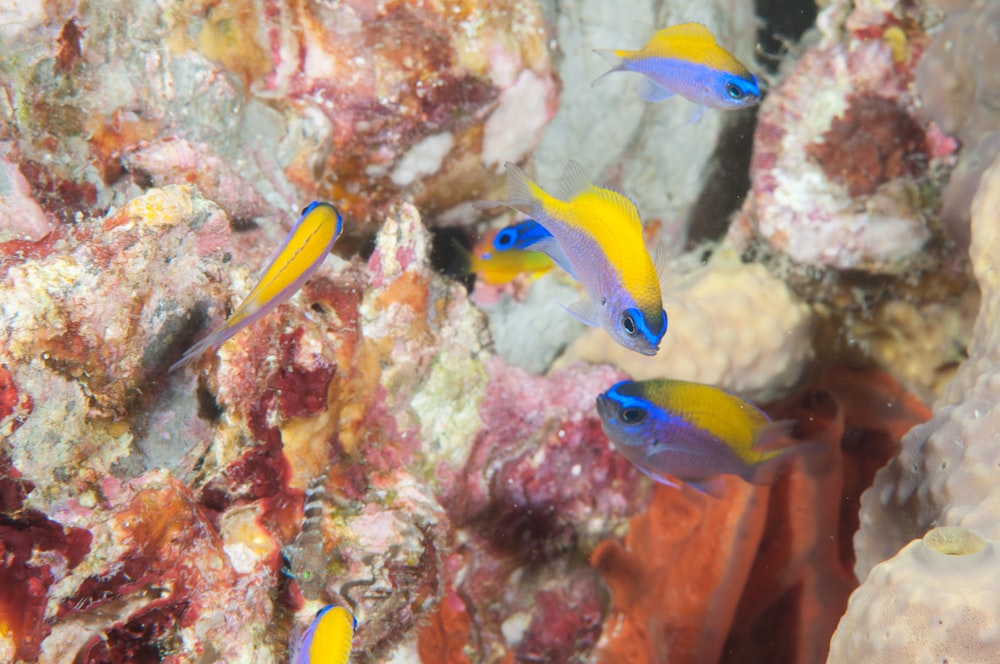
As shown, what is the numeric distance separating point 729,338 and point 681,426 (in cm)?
128

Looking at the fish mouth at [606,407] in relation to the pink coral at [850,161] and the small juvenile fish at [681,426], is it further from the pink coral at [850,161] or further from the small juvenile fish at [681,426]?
the pink coral at [850,161]

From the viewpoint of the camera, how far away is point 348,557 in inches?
95.4

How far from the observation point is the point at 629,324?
1.75 m

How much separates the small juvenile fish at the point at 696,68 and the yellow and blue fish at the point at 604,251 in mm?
864

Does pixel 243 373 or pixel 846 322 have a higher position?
pixel 243 373

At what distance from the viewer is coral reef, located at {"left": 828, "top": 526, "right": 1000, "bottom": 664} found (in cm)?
155

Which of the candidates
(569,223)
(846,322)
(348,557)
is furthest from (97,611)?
(846,322)

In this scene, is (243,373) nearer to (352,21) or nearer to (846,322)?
(352,21)

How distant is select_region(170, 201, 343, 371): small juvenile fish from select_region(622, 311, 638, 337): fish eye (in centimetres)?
84

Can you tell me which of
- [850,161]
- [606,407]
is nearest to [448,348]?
[606,407]

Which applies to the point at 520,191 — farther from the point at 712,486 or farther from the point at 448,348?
the point at 712,486

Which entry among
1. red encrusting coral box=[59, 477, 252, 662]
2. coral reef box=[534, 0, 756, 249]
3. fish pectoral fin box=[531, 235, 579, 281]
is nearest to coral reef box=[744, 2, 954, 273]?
coral reef box=[534, 0, 756, 249]

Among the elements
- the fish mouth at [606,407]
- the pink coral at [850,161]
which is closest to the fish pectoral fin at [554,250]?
the fish mouth at [606,407]

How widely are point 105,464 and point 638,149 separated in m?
3.77
